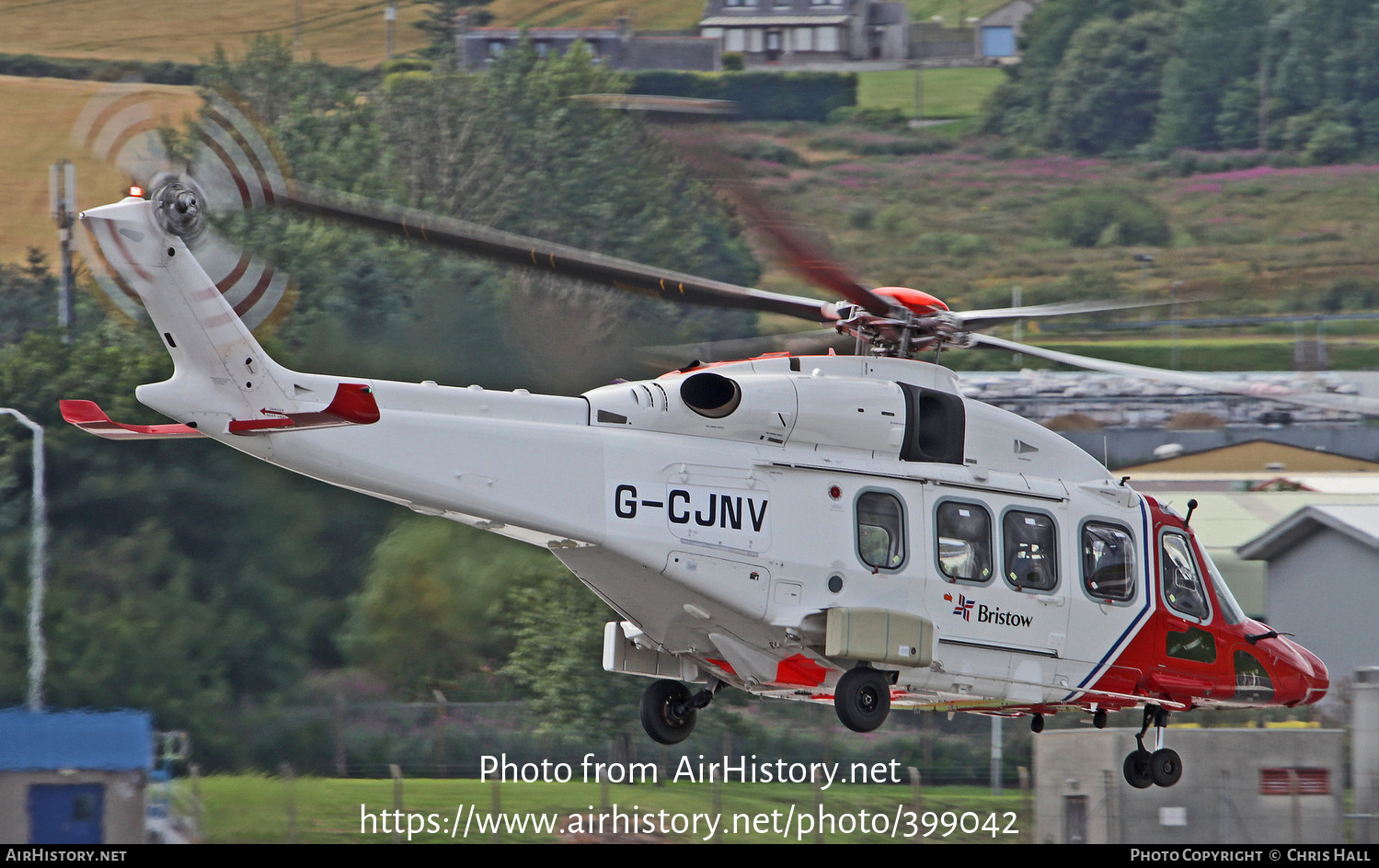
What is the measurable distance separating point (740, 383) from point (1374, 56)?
83.4 metres

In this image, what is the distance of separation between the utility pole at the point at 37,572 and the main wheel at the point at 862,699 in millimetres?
11586

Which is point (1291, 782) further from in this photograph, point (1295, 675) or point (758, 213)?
point (758, 213)

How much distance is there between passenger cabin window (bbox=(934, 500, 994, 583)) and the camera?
12.9 m

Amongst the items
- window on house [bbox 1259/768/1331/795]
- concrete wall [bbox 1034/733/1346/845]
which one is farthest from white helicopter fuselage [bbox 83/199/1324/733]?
window on house [bbox 1259/768/1331/795]

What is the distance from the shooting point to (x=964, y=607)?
12898 mm

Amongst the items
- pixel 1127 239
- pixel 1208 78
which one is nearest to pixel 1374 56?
pixel 1208 78

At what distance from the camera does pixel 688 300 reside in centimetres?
1242

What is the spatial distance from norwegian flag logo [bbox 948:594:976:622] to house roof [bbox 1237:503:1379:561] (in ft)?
52.2

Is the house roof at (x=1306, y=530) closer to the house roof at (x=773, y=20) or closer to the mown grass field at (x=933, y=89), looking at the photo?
the mown grass field at (x=933, y=89)

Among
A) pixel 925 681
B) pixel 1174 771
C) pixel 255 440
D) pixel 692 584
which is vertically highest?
pixel 255 440

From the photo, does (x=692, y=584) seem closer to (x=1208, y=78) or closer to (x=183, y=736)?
(x=183, y=736)

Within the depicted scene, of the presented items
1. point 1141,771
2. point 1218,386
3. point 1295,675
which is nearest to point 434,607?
point 1141,771

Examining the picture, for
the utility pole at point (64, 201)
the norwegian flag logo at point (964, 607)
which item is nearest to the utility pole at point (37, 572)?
the utility pole at point (64, 201)
